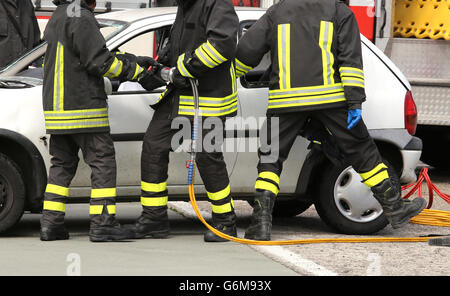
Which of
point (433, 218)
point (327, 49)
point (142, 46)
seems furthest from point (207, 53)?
point (433, 218)

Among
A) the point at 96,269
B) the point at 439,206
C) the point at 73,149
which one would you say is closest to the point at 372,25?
the point at 439,206

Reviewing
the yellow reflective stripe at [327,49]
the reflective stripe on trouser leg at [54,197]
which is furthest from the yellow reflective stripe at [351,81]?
the reflective stripe on trouser leg at [54,197]

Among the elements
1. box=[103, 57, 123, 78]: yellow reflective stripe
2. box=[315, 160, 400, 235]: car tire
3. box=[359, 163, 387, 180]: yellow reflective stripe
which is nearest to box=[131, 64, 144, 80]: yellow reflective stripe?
box=[103, 57, 123, 78]: yellow reflective stripe

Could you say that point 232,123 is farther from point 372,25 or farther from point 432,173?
point 432,173

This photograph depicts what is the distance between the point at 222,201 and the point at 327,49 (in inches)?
49.2

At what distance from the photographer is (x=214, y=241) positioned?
291 inches

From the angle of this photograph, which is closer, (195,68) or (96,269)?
(96,269)

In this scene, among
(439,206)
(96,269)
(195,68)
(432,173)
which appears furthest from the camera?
(432,173)

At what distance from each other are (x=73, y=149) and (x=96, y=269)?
4.41 feet

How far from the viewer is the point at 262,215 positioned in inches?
292

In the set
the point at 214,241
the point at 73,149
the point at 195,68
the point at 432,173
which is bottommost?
the point at 432,173

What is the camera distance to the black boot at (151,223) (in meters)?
7.46

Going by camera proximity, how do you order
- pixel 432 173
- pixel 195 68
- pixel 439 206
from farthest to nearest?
pixel 432 173 → pixel 439 206 → pixel 195 68

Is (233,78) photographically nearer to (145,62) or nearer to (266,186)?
(145,62)
